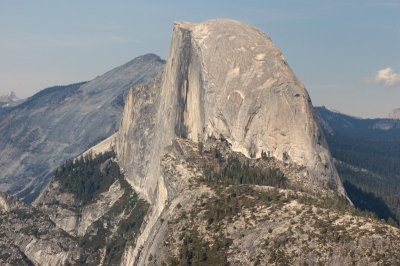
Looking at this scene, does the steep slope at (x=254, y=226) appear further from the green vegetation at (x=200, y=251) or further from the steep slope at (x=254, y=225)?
the green vegetation at (x=200, y=251)

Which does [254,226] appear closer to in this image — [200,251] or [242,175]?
[200,251]

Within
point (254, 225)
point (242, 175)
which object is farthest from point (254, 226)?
point (242, 175)

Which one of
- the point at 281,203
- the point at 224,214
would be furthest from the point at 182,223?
the point at 281,203

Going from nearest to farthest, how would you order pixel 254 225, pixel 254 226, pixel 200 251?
pixel 200 251
pixel 254 226
pixel 254 225

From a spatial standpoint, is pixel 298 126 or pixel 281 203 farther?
pixel 298 126

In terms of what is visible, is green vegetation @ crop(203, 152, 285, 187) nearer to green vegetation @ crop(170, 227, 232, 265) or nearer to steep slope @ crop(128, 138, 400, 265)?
steep slope @ crop(128, 138, 400, 265)

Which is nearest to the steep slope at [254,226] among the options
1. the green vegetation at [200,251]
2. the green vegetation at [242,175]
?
the green vegetation at [242,175]

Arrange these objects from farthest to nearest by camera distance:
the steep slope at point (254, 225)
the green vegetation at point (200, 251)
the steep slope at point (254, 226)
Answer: the green vegetation at point (200, 251)
the steep slope at point (254, 225)
the steep slope at point (254, 226)

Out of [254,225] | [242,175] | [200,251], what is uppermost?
[242,175]

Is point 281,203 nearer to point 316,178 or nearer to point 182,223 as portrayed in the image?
point 182,223

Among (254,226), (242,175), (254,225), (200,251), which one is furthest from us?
(242,175)

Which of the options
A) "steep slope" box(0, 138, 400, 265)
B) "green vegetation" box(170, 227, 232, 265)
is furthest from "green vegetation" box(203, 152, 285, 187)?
"green vegetation" box(170, 227, 232, 265)
